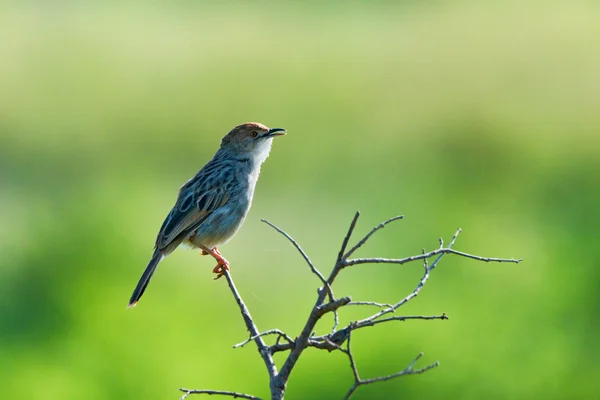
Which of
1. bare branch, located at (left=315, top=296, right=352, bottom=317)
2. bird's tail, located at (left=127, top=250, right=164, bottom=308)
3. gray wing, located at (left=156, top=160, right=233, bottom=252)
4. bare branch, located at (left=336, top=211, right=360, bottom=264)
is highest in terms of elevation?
gray wing, located at (left=156, top=160, right=233, bottom=252)

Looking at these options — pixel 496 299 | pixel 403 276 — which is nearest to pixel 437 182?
pixel 403 276

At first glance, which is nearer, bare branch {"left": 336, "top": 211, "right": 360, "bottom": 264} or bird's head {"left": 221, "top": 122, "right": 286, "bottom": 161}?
bare branch {"left": 336, "top": 211, "right": 360, "bottom": 264}

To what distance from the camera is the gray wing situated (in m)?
4.45

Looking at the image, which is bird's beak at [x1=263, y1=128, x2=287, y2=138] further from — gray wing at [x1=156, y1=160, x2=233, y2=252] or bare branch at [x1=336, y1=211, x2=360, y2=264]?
bare branch at [x1=336, y1=211, x2=360, y2=264]

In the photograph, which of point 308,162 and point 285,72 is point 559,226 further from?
point 285,72

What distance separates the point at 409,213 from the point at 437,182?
7.07ft

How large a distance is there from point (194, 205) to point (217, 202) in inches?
4.3

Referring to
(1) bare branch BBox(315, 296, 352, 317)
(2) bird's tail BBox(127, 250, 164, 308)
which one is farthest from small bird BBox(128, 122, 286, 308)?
(1) bare branch BBox(315, 296, 352, 317)

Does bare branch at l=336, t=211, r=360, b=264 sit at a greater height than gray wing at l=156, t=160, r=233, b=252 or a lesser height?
lesser

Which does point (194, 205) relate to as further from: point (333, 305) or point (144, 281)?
point (333, 305)

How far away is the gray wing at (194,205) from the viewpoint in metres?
4.45

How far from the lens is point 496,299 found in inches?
319

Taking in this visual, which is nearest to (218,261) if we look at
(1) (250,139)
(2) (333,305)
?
(1) (250,139)

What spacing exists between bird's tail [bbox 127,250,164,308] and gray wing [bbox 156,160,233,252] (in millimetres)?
46
